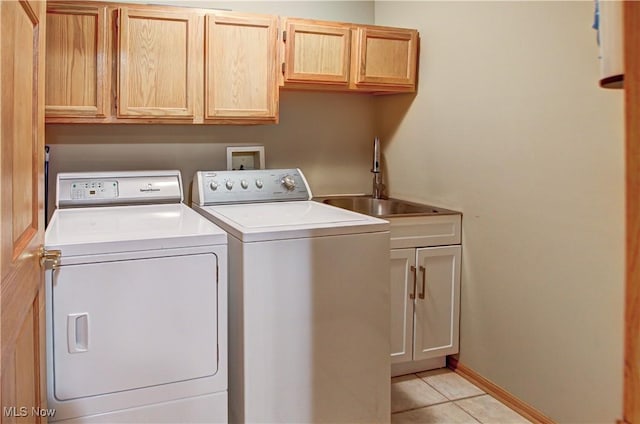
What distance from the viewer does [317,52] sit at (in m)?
2.91

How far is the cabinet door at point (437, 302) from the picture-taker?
2.82 meters

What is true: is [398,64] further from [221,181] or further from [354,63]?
[221,181]

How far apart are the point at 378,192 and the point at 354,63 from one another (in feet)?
2.72

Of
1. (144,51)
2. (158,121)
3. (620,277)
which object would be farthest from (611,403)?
(144,51)

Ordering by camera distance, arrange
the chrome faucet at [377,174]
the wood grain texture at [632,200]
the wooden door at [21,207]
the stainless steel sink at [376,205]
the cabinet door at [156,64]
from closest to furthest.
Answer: the wood grain texture at [632,200]
the wooden door at [21,207]
the cabinet door at [156,64]
the stainless steel sink at [376,205]
the chrome faucet at [377,174]

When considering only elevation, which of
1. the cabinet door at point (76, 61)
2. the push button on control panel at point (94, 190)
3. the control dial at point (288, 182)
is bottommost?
the push button on control panel at point (94, 190)

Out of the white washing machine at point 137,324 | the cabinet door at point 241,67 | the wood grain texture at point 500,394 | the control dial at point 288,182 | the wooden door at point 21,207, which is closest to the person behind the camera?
the wooden door at point 21,207

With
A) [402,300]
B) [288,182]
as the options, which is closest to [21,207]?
[288,182]

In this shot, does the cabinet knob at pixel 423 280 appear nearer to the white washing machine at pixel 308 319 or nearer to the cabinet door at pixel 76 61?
the white washing machine at pixel 308 319

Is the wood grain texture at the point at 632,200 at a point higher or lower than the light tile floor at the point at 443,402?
higher

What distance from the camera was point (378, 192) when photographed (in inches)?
135

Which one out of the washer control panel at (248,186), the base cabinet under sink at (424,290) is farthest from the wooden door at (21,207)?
the base cabinet under sink at (424,290)

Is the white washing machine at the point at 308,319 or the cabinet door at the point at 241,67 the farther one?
the cabinet door at the point at 241,67

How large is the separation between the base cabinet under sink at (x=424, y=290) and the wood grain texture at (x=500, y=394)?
12 centimetres
